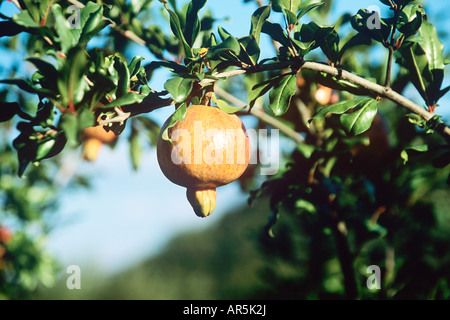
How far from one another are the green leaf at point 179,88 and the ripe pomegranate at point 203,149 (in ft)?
0.24

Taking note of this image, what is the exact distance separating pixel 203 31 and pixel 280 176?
1.71 ft

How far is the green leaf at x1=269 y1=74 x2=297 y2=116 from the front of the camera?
757 mm

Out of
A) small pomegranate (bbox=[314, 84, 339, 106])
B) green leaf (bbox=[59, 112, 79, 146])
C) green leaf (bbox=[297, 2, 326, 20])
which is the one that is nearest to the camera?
green leaf (bbox=[59, 112, 79, 146])

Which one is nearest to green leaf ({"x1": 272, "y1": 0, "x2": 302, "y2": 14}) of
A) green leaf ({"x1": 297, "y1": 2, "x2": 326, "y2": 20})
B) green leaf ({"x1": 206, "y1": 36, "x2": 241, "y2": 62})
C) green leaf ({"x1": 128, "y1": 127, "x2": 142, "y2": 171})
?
green leaf ({"x1": 297, "y1": 2, "x2": 326, "y2": 20})

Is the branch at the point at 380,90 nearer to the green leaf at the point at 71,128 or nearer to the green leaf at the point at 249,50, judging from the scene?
the green leaf at the point at 249,50

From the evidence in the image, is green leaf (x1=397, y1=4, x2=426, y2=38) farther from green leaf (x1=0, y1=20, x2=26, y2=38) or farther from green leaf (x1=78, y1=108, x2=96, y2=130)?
green leaf (x1=0, y1=20, x2=26, y2=38)

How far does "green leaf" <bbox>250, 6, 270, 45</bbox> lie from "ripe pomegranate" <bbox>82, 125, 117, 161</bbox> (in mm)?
989

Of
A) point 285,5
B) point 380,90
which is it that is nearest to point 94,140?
point 285,5

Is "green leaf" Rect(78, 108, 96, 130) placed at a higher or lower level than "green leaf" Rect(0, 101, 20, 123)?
lower

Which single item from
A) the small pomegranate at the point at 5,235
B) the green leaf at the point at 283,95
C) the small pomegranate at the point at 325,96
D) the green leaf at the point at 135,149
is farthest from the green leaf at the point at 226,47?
the small pomegranate at the point at 5,235

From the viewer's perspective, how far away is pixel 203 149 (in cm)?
71
